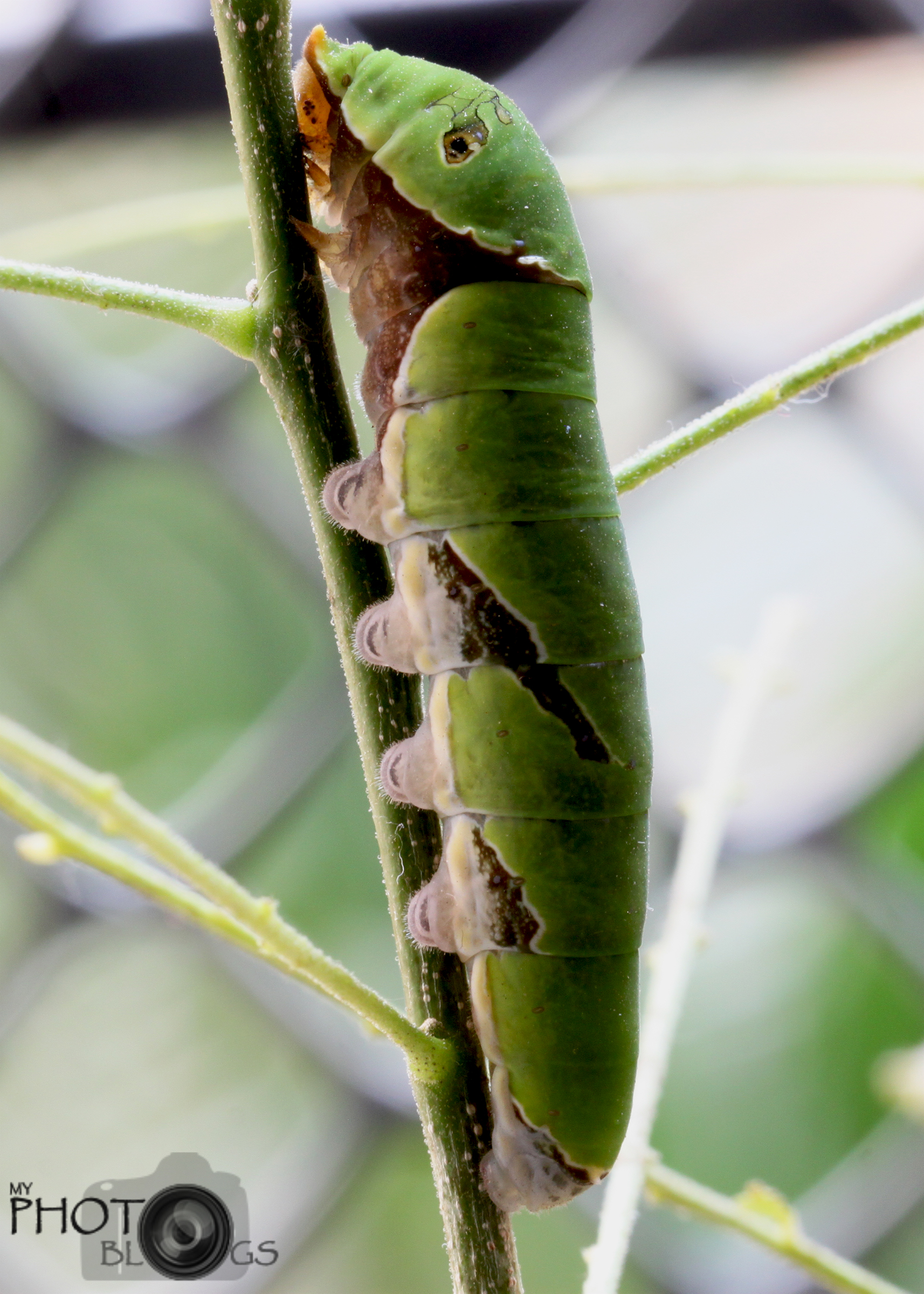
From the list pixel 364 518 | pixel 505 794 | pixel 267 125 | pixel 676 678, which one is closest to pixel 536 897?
pixel 505 794

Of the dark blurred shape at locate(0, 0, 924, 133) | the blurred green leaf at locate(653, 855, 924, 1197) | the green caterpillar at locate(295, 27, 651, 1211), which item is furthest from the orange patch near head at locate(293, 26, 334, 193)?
the blurred green leaf at locate(653, 855, 924, 1197)

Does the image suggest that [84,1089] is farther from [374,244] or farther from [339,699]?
[374,244]

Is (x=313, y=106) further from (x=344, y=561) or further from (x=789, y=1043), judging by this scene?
(x=789, y=1043)

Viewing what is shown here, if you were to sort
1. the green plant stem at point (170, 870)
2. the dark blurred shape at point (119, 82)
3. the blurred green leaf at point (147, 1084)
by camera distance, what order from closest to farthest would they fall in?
the green plant stem at point (170, 870), the dark blurred shape at point (119, 82), the blurred green leaf at point (147, 1084)

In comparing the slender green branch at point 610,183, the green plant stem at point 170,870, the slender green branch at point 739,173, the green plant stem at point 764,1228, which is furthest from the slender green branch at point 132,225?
the green plant stem at point 764,1228

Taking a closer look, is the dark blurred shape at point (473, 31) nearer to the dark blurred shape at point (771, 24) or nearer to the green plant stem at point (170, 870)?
the dark blurred shape at point (771, 24)

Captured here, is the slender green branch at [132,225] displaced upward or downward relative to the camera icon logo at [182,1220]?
upward
